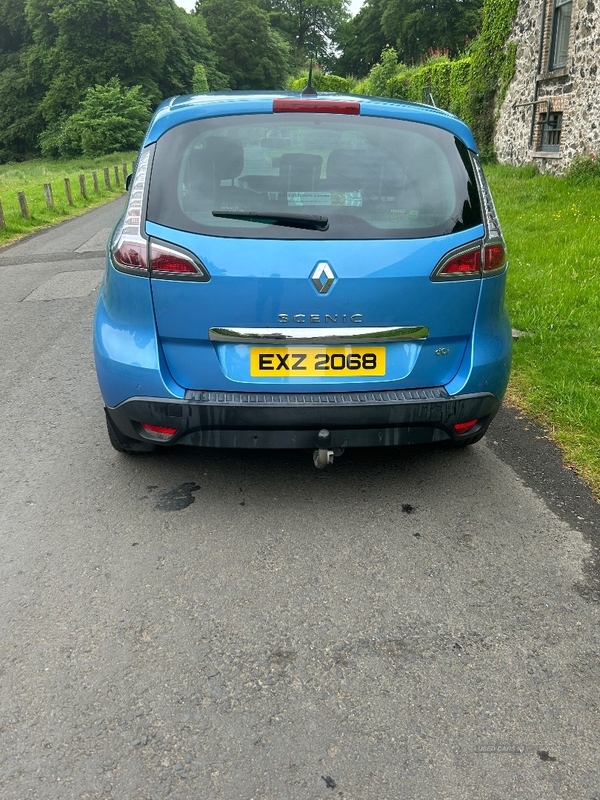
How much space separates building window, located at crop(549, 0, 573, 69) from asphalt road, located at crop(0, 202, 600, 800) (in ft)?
49.4

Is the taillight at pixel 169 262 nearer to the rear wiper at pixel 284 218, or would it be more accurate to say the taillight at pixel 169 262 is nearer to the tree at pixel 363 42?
the rear wiper at pixel 284 218

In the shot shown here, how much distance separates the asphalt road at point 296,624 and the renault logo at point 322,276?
109 cm

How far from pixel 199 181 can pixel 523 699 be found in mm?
2437

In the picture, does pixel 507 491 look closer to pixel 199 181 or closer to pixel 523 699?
pixel 523 699

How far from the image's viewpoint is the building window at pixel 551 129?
16766mm

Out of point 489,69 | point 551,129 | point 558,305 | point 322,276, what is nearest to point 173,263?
point 322,276

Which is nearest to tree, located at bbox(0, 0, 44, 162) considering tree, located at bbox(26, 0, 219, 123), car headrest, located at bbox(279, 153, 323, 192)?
tree, located at bbox(26, 0, 219, 123)

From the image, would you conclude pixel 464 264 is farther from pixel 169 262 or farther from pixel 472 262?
pixel 169 262

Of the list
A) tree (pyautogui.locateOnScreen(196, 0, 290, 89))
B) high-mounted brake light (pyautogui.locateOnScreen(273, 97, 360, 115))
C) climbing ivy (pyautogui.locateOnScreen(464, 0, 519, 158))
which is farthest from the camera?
tree (pyautogui.locateOnScreen(196, 0, 290, 89))

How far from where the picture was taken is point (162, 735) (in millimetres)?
2209

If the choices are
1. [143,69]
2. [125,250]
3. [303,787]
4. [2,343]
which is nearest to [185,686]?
[303,787]

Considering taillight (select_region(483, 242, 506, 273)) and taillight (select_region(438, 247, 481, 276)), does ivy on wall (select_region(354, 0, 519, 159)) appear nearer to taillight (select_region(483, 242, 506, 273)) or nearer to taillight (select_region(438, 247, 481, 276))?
taillight (select_region(483, 242, 506, 273))

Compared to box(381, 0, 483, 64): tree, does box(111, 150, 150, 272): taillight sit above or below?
below

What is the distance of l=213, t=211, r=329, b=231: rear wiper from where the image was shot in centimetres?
327
